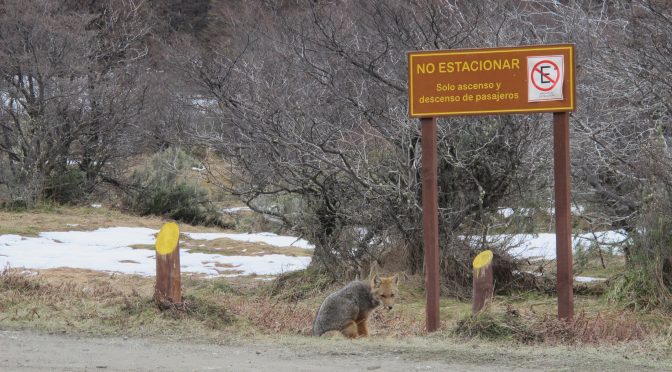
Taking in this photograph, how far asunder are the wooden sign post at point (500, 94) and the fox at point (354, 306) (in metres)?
0.46

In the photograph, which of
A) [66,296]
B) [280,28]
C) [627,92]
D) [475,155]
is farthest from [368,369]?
[280,28]

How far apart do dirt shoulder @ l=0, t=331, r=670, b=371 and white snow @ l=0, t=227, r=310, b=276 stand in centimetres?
748

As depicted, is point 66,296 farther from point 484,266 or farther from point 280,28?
point 280,28

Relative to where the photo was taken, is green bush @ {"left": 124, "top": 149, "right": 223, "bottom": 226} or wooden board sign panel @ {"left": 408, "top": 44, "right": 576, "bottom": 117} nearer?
wooden board sign panel @ {"left": 408, "top": 44, "right": 576, "bottom": 117}

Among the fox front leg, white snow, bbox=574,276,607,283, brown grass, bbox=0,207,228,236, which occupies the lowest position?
the fox front leg

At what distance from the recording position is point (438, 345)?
7.74 meters

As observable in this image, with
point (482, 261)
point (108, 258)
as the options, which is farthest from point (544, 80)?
point (108, 258)

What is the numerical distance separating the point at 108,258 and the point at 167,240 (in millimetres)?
8205

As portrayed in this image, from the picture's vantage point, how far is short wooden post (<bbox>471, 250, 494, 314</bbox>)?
29.1 feet

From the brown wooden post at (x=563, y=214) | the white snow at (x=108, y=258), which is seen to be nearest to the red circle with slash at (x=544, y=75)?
the brown wooden post at (x=563, y=214)

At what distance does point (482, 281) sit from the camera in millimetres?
8961

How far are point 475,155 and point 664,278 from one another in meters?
3.04

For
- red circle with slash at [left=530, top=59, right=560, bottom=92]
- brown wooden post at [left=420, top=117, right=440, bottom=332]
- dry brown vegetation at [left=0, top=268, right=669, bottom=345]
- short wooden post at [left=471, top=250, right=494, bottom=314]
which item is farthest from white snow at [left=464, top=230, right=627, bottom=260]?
red circle with slash at [left=530, top=59, right=560, bottom=92]

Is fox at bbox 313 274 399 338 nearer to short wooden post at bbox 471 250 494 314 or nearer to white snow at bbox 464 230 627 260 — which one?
short wooden post at bbox 471 250 494 314
